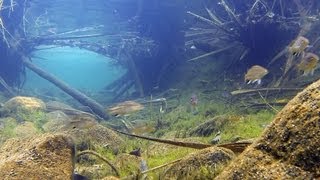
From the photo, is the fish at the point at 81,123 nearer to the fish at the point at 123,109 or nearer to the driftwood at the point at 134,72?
the fish at the point at 123,109

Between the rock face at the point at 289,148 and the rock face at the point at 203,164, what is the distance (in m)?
1.15

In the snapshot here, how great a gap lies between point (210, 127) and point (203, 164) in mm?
4772

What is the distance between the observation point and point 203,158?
3584mm

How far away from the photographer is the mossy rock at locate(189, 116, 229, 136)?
8102 mm

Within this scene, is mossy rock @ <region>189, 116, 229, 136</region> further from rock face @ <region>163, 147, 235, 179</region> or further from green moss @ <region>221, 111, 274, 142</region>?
rock face @ <region>163, 147, 235, 179</region>

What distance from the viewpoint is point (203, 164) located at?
3.54 metres

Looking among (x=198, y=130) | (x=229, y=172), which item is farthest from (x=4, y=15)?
(x=229, y=172)

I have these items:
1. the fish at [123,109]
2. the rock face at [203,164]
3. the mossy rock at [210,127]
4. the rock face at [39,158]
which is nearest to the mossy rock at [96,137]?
the fish at [123,109]

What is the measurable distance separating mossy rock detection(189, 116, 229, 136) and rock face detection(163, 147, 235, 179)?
4404 millimetres

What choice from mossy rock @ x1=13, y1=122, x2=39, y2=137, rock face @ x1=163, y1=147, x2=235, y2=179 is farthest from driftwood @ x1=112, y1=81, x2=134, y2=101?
rock face @ x1=163, y1=147, x2=235, y2=179

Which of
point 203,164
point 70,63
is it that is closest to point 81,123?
point 203,164

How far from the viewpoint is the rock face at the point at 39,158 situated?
3.29 m

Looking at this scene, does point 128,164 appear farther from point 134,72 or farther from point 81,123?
point 134,72

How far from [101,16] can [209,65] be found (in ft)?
68.2
